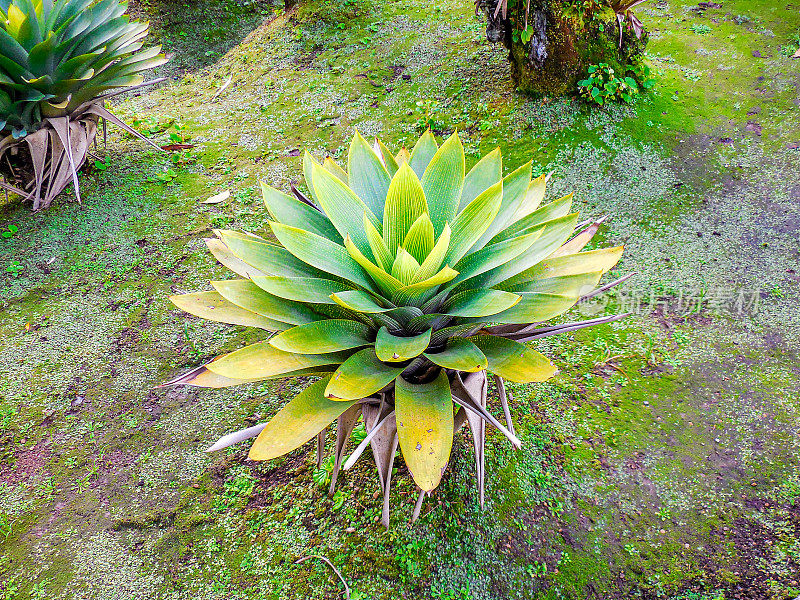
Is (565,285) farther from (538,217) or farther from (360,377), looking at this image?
(360,377)

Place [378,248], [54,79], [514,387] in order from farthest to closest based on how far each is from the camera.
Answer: [54,79] < [514,387] < [378,248]

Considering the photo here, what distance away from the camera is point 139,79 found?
296cm

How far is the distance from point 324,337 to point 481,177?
2.32ft

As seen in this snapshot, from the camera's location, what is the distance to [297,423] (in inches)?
45.6

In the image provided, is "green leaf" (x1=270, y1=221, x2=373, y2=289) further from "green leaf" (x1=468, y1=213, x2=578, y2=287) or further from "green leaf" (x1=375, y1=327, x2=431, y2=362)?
"green leaf" (x1=468, y1=213, x2=578, y2=287)

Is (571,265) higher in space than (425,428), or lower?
higher

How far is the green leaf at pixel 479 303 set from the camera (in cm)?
112

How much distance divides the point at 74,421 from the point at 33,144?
65.0 inches

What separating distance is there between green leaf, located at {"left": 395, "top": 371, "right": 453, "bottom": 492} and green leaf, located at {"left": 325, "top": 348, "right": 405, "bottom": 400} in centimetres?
5

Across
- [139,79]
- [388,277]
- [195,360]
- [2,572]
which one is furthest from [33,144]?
[388,277]

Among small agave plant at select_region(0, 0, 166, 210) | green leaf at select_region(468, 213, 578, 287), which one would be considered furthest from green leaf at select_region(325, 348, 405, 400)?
small agave plant at select_region(0, 0, 166, 210)

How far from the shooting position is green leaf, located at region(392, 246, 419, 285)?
1.12 metres

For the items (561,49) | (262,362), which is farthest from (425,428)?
(561,49)

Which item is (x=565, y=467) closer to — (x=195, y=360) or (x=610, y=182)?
(x=195, y=360)
